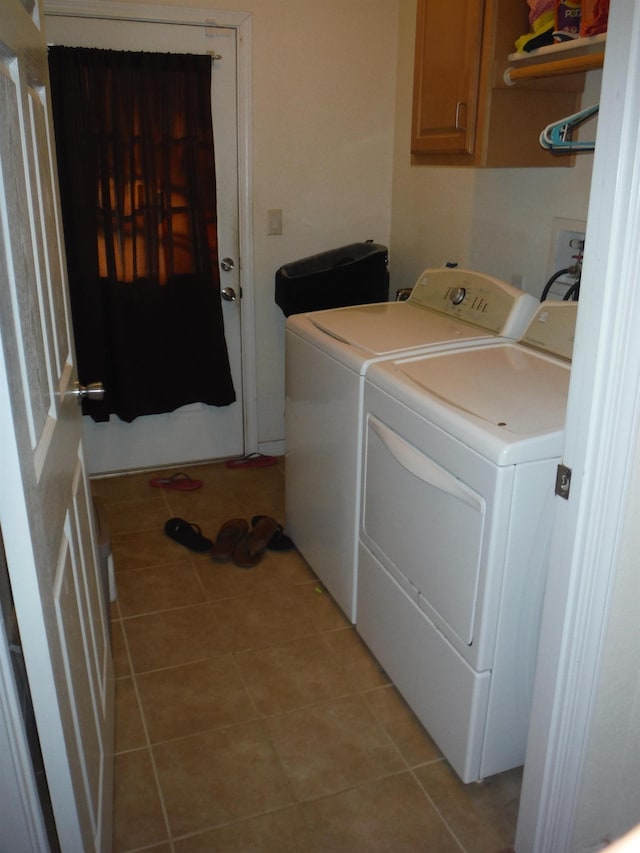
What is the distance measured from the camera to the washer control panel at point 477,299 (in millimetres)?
2201

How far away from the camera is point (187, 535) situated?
2885 mm

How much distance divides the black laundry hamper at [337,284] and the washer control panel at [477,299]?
56 centimetres

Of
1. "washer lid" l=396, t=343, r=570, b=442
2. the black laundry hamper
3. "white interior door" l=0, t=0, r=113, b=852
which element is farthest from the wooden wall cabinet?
"white interior door" l=0, t=0, r=113, b=852

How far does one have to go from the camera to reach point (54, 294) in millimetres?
1441

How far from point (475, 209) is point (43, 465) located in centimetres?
223

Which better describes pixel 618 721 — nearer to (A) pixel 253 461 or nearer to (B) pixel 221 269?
(A) pixel 253 461

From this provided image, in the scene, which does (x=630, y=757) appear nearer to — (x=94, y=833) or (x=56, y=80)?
(x=94, y=833)

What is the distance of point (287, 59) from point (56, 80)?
98cm

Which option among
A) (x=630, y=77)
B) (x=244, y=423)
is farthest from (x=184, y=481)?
(x=630, y=77)

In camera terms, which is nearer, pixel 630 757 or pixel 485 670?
pixel 630 757

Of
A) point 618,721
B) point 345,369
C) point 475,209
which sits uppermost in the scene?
point 475,209

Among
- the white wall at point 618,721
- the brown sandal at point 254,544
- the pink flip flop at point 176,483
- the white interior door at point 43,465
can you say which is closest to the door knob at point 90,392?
the white interior door at point 43,465

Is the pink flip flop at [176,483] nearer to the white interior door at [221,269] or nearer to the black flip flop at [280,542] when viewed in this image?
the white interior door at [221,269]

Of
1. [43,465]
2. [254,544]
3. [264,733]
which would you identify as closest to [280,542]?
[254,544]
